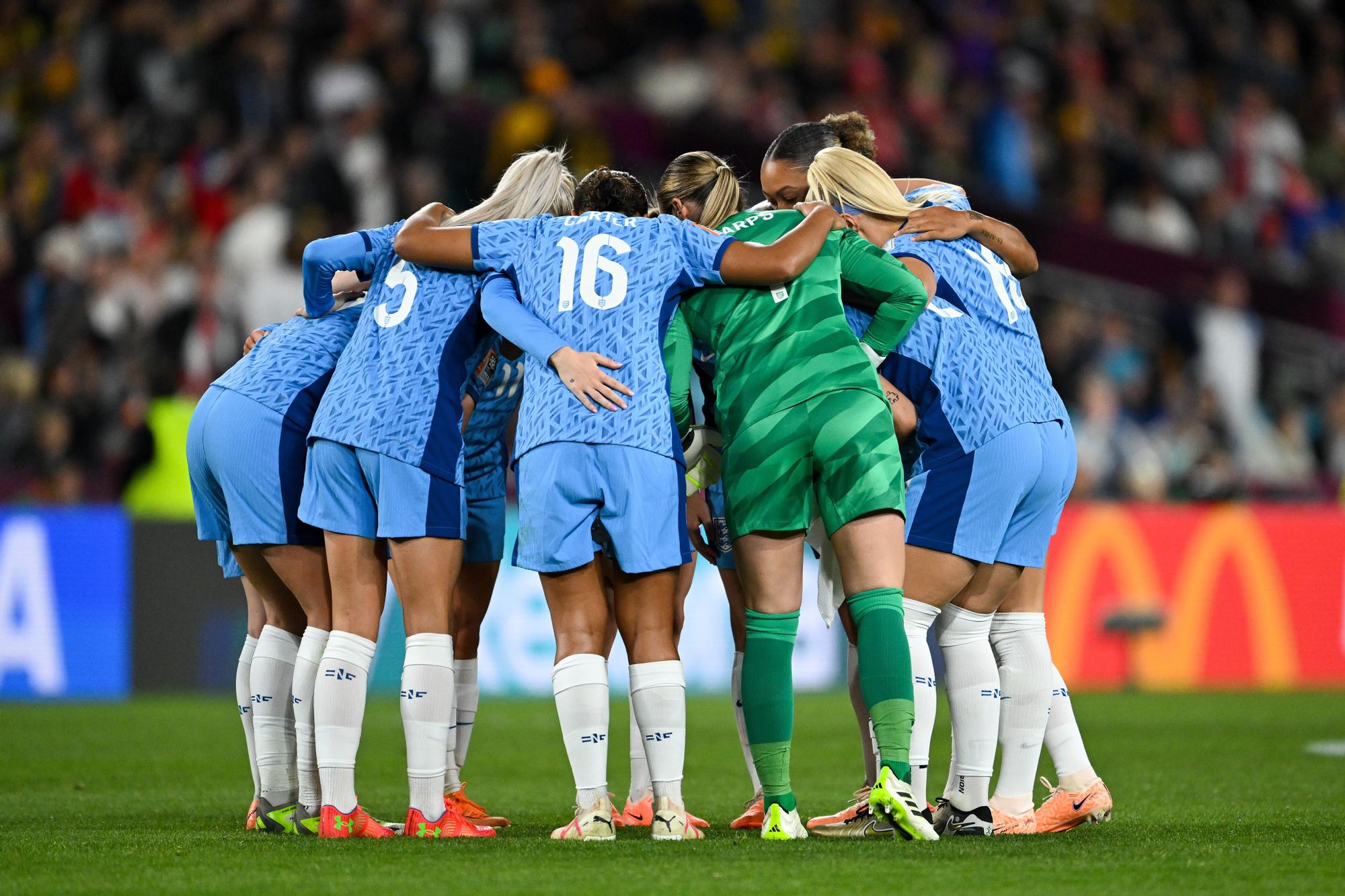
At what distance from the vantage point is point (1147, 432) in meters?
14.2

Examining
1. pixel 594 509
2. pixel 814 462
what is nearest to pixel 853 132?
pixel 814 462

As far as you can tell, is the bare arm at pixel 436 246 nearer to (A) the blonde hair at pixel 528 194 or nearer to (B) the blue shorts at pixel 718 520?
(A) the blonde hair at pixel 528 194

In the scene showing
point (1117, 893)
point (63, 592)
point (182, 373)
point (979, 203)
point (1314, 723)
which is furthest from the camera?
point (979, 203)

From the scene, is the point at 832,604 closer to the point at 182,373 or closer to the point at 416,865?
the point at 416,865

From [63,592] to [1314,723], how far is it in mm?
7942

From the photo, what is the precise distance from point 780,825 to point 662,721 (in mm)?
474

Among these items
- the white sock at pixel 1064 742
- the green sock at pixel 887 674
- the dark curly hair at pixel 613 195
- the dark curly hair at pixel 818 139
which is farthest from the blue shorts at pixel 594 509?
the white sock at pixel 1064 742

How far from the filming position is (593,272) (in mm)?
5246

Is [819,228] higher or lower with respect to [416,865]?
higher

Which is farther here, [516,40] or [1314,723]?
[516,40]

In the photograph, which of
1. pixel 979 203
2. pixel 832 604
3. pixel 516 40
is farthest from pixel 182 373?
pixel 832 604

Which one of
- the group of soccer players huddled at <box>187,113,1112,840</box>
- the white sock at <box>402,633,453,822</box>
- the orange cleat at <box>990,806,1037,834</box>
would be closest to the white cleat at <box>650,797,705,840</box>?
the group of soccer players huddled at <box>187,113,1112,840</box>

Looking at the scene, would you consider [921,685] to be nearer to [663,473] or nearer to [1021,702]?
[1021,702]

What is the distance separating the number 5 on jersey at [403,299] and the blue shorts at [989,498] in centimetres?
174
